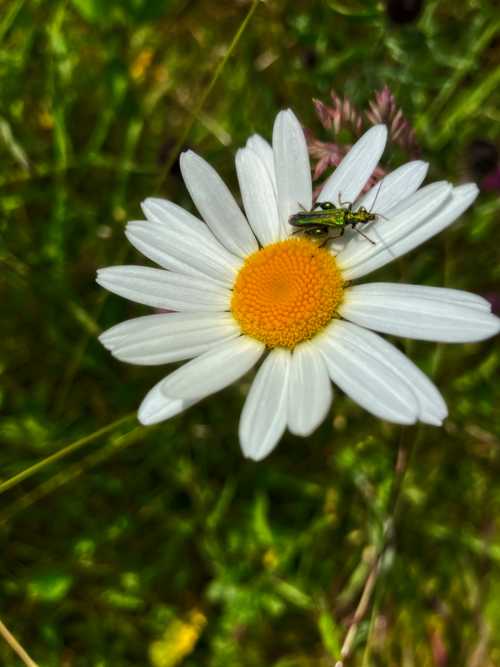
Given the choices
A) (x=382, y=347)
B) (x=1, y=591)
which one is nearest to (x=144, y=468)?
(x=1, y=591)

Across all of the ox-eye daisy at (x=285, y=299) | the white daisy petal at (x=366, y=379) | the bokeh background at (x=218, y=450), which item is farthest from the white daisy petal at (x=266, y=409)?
the bokeh background at (x=218, y=450)

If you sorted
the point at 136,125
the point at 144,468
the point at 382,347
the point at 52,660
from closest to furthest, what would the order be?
the point at 382,347 → the point at 52,660 → the point at 144,468 → the point at 136,125

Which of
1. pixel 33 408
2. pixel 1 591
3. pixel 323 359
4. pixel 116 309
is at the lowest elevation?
pixel 1 591

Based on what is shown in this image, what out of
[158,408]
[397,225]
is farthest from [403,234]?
[158,408]

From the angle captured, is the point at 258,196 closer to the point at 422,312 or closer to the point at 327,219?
the point at 327,219

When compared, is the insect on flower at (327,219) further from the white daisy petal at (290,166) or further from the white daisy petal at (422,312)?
the white daisy petal at (422,312)

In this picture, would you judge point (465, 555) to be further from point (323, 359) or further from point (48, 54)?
point (48, 54)
